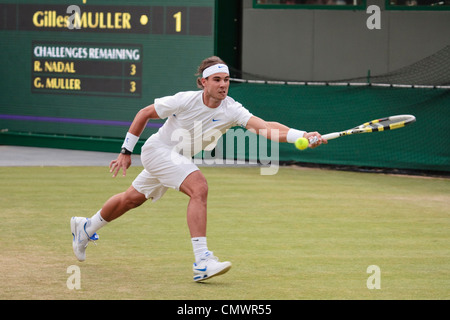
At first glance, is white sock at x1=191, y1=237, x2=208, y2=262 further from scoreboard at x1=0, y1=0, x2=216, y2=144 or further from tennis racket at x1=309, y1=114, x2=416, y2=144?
scoreboard at x1=0, y1=0, x2=216, y2=144

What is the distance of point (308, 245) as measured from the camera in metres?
9.08

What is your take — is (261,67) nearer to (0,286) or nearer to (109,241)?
(109,241)

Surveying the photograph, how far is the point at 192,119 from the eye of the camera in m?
7.65

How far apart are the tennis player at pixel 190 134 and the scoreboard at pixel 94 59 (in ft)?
29.8

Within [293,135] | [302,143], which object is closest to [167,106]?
[293,135]

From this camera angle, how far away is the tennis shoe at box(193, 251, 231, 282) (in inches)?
282

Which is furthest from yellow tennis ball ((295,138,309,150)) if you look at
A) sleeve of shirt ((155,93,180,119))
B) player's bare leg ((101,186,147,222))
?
player's bare leg ((101,186,147,222))

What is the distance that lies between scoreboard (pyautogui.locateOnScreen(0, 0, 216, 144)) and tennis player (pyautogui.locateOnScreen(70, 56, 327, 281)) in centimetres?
908

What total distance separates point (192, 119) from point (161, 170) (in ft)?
1.69

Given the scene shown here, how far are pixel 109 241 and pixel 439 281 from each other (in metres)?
3.45

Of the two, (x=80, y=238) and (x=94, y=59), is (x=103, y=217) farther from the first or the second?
(x=94, y=59)

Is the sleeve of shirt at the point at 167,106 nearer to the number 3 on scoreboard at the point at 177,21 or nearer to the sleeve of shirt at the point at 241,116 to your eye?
the sleeve of shirt at the point at 241,116

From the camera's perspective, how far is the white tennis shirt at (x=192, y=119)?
7617mm
